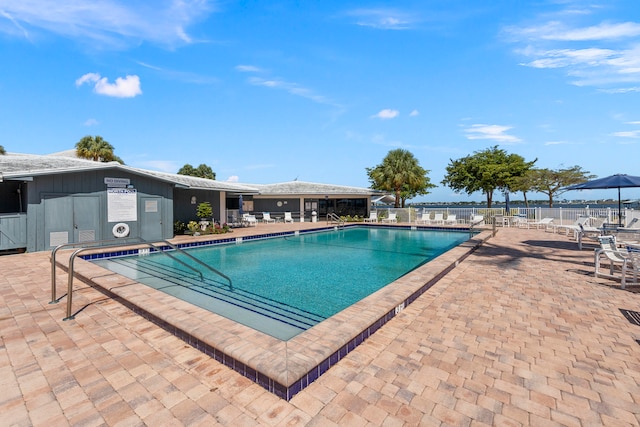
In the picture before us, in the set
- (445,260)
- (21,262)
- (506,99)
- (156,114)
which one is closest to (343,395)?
(445,260)

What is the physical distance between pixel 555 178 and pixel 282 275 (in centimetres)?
2875

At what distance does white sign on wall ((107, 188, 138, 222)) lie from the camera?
1116 centimetres

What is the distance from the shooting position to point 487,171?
97.3 feet

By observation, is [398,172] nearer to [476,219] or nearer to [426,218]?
[426,218]

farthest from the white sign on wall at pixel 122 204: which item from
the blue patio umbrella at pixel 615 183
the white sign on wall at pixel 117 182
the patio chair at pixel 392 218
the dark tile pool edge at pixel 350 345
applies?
the blue patio umbrella at pixel 615 183

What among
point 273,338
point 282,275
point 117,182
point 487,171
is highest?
point 487,171

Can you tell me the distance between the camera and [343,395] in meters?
2.56

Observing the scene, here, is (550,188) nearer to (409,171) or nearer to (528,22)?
(409,171)

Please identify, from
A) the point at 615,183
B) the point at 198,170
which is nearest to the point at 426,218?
the point at 615,183

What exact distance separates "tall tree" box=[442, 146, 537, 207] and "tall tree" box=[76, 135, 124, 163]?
125 ft

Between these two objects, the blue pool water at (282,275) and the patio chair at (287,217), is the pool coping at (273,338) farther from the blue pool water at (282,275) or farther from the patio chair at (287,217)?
the patio chair at (287,217)

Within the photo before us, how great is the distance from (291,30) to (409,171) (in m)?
15.5

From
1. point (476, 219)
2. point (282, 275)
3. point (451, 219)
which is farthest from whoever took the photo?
point (451, 219)

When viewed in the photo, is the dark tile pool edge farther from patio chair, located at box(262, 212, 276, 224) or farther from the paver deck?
patio chair, located at box(262, 212, 276, 224)
